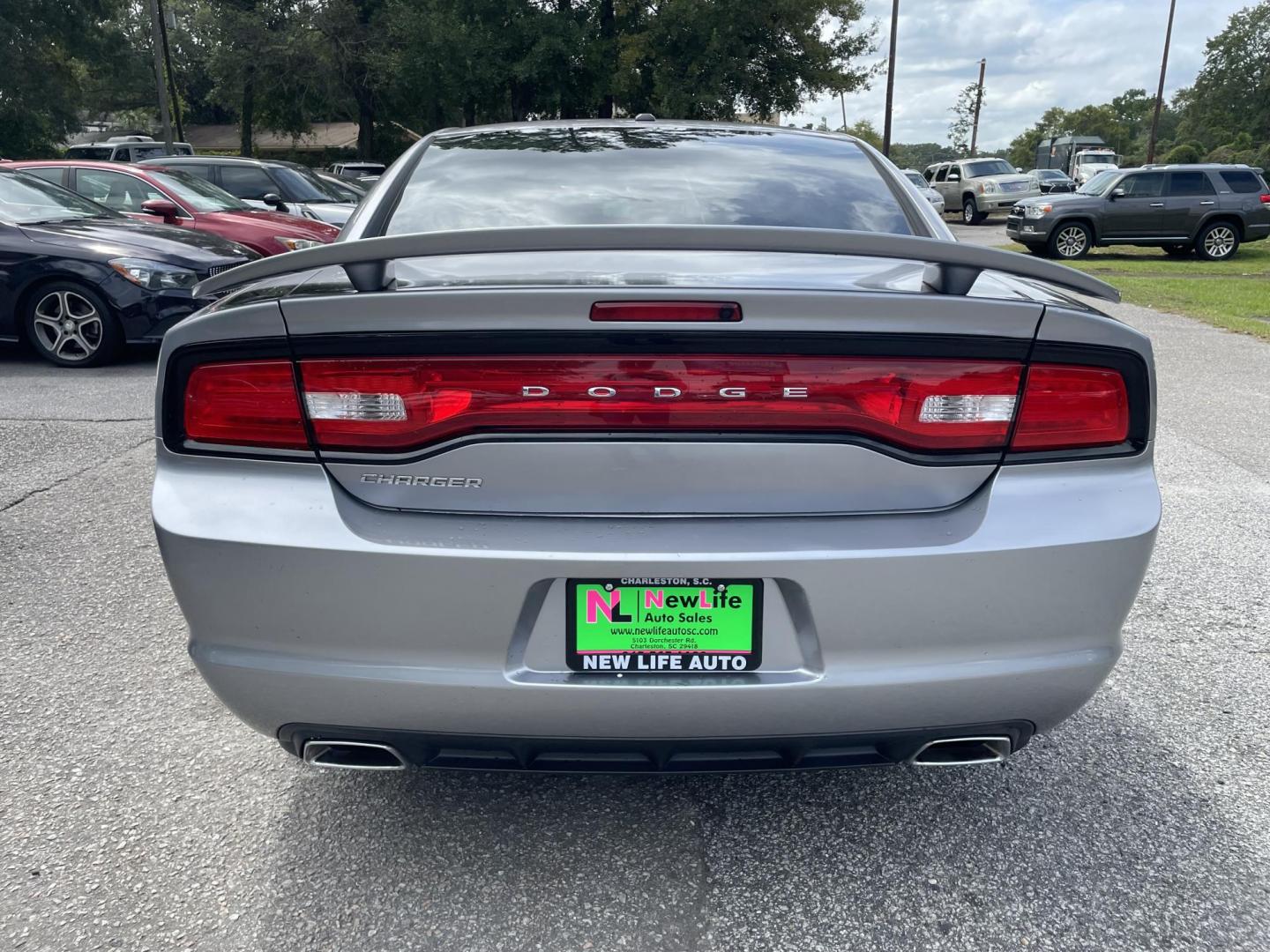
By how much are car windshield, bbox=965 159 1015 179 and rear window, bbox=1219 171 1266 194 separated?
1249 centimetres

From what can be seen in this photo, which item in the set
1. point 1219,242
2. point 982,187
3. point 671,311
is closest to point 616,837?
point 671,311

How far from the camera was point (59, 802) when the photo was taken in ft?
7.75

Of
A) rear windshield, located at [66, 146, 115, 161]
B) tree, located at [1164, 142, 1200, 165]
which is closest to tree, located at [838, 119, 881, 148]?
tree, located at [1164, 142, 1200, 165]

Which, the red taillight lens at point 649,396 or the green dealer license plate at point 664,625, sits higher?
the red taillight lens at point 649,396

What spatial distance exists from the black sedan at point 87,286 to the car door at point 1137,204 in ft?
54.5

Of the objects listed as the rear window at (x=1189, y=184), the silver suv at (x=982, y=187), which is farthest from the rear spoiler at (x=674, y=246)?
the silver suv at (x=982, y=187)

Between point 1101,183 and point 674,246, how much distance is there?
65.8 feet

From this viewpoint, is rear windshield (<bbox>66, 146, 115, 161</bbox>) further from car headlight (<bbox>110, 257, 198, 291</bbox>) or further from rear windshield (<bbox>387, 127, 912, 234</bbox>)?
rear windshield (<bbox>387, 127, 912, 234</bbox>)

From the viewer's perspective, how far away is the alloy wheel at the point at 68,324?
25.1 feet

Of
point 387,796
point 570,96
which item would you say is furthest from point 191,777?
point 570,96

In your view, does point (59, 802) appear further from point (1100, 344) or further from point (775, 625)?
point (1100, 344)

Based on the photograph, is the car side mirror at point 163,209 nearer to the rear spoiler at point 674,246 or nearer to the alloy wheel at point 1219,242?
the rear spoiler at point 674,246

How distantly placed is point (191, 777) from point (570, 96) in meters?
31.6

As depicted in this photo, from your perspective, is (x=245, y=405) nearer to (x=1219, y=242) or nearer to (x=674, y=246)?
(x=674, y=246)
